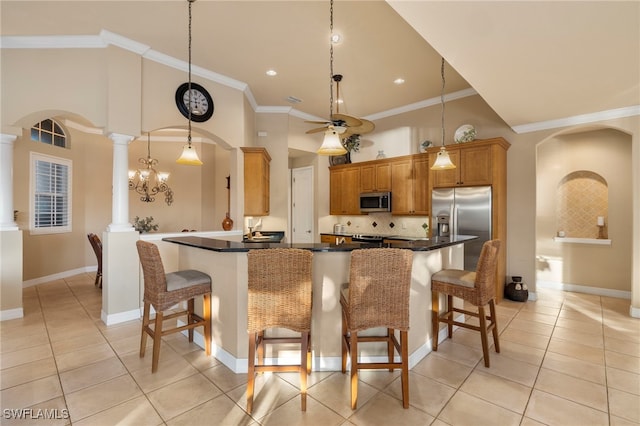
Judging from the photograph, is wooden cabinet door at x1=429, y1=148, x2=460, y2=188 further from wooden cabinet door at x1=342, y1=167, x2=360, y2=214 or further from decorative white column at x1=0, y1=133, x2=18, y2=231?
decorative white column at x1=0, y1=133, x2=18, y2=231

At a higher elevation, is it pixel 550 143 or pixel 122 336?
pixel 550 143

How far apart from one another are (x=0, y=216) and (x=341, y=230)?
5.15 metres

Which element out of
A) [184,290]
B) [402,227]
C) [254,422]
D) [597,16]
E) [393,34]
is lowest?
[254,422]

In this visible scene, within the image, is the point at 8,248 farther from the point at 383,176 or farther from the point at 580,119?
the point at 580,119

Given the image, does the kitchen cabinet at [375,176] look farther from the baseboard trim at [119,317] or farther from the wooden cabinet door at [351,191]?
the baseboard trim at [119,317]

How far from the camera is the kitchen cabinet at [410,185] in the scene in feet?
16.4

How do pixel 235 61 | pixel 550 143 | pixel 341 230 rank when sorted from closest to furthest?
pixel 235 61, pixel 550 143, pixel 341 230

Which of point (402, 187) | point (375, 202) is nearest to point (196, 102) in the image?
point (375, 202)

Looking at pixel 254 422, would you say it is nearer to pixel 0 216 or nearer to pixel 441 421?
pixel 441 421

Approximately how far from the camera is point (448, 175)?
4477 mm

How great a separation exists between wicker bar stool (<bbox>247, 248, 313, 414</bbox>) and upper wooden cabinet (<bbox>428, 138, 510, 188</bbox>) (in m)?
3.36

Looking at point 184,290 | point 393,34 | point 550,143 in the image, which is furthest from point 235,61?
point 550,143

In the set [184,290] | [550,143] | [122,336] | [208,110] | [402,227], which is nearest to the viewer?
[184,290]

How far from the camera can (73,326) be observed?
3258mm
